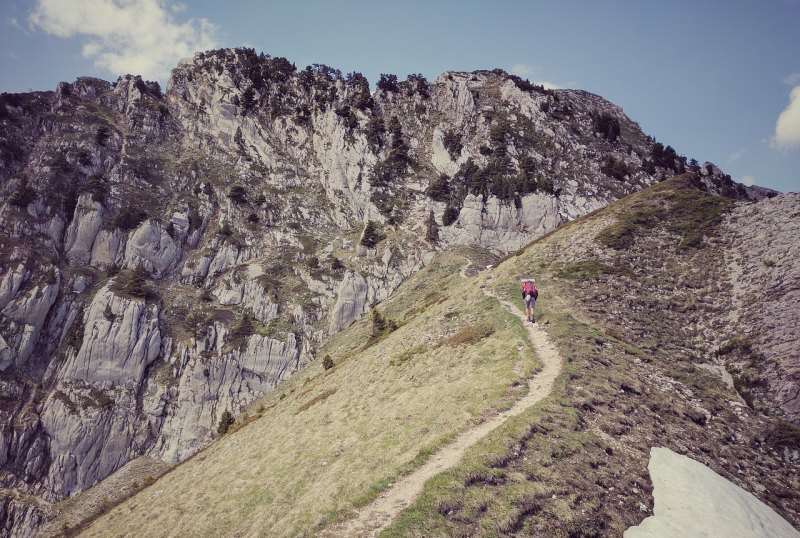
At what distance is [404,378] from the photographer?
27.0m

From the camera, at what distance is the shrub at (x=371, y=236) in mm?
89438

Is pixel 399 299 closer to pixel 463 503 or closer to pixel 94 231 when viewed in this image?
pixel 463 503

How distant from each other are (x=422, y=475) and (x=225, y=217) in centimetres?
9624

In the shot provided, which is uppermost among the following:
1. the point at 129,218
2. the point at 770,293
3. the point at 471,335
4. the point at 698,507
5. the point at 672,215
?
the point at 129,218

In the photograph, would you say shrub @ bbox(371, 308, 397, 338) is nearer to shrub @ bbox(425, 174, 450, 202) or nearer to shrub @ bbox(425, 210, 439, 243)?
shrub @ bbox(425, 210, 439, 243)

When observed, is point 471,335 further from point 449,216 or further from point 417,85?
point 417,85

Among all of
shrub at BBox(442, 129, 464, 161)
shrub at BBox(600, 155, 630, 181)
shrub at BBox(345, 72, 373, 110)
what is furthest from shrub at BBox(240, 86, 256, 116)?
shrub at BBox(600, 155, 630, 181)

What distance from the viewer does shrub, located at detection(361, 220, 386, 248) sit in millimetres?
89438

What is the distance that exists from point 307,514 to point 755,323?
32.4 meters

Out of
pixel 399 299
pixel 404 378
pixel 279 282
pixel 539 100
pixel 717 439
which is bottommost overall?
pixel 717 439

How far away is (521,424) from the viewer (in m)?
16.5

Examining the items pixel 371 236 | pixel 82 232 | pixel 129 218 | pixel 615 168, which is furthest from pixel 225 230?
pixel 615 168

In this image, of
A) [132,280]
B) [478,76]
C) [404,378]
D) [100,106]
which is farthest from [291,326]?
[478,76]

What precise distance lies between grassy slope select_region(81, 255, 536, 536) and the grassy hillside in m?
0.13
